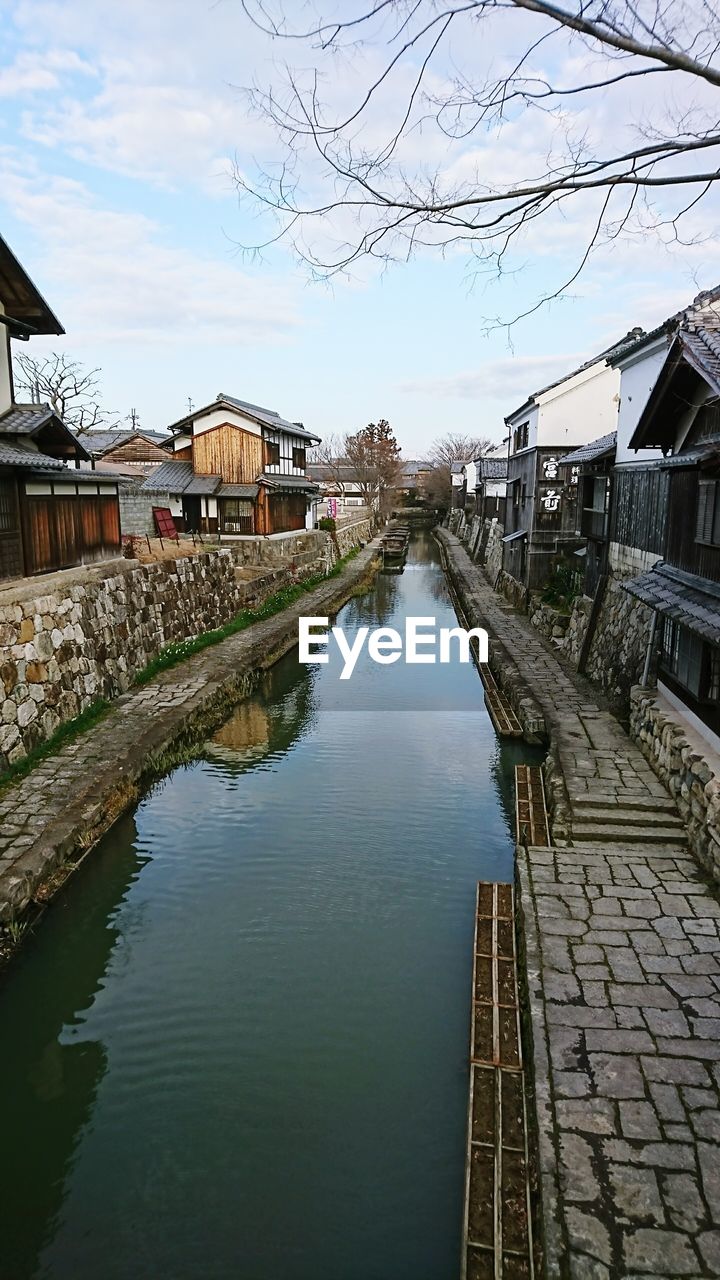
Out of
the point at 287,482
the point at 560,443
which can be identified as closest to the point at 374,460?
the point at 287,482

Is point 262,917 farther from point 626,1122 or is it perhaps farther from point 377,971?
point 626,1122

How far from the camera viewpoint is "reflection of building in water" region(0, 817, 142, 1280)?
17.3ft

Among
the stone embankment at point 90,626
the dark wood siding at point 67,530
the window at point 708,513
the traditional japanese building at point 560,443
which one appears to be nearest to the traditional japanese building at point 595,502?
the traditional japanese building at point 560,443

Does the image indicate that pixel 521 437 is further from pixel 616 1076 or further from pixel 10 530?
pixel 616 1076

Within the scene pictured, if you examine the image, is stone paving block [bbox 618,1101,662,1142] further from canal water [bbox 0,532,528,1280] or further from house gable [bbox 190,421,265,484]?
house gable [bbox 190,421,265,484]

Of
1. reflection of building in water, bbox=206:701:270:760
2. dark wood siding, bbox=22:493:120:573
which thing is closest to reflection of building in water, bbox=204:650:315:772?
reflection of building in water, bbox=206:701:270:760

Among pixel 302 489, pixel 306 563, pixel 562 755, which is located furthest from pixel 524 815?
pixel 302 489

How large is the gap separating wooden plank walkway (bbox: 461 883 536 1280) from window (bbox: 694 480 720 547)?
5.52 metres

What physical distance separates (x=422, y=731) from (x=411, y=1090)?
30.7 feet

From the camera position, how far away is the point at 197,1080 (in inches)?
251

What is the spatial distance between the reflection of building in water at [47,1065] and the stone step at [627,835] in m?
5.73

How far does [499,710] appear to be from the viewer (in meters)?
16.1

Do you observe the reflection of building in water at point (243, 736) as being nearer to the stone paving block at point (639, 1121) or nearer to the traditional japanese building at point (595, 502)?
the traditional japanese building at point (595, 502)

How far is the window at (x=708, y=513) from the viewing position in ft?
31.0
